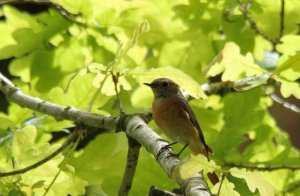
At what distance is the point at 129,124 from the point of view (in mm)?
1141

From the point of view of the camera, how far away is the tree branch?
87 cm

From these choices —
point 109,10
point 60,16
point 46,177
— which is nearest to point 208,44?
point 109,10

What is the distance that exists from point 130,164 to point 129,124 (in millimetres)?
74

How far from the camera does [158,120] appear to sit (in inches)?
52.8

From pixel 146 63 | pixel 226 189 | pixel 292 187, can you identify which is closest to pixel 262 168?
pixel 292 187

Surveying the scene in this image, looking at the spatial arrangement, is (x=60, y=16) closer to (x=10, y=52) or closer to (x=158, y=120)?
(x=10, y=52)

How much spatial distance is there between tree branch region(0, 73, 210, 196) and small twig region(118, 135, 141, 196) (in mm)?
27

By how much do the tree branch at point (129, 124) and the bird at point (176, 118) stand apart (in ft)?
0.21

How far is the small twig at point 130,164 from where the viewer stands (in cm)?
114

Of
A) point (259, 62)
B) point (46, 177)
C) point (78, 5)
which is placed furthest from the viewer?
A: point (259, 62)

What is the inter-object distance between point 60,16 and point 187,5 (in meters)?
0.31

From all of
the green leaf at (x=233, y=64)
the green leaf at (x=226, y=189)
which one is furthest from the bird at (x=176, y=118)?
the green leaf at (x=226, y=189)

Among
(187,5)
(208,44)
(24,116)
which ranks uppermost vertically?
(187,5)

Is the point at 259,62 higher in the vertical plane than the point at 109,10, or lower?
lower
